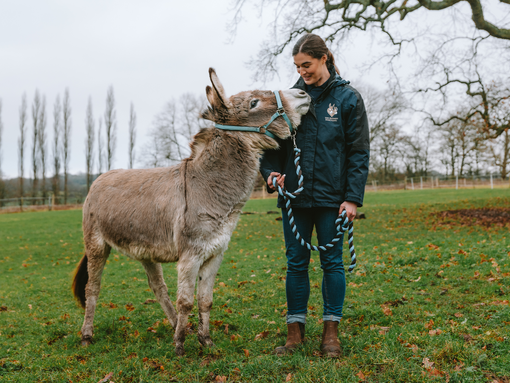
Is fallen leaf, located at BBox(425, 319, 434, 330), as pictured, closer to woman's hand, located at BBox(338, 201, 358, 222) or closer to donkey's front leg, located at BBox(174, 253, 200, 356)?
woman's hand, located at BBox(338, 201, 358, 222)

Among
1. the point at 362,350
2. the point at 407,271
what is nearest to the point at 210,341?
the point at 362,350

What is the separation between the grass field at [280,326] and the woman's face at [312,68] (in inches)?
98.9

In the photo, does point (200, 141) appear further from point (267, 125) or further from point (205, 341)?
point (205, 341)

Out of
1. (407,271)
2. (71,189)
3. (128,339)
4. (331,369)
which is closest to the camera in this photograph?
(331,369)

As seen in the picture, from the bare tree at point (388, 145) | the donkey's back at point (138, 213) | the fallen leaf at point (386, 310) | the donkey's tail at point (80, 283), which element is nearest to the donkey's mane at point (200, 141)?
the donkey's back at point (138, 213)

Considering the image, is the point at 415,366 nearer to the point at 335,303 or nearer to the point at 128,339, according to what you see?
the point at 335,303

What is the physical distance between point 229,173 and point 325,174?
3.20 feet

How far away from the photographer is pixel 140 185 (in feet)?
13.1

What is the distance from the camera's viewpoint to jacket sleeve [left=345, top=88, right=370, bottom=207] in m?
3.14

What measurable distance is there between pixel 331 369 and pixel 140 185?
2.68 m

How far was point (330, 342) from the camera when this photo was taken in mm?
3223

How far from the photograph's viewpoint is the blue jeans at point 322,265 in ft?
10.8

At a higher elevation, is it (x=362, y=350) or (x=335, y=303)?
(x=335, y=303)

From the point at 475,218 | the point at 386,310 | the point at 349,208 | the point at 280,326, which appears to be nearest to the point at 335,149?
the point at 349,208
